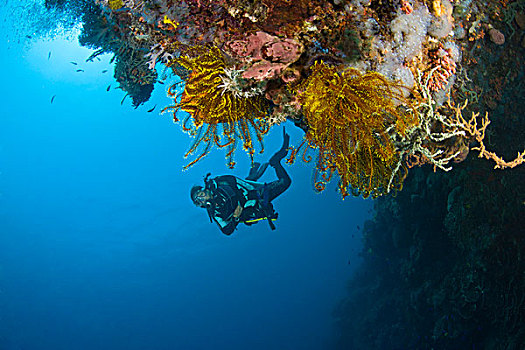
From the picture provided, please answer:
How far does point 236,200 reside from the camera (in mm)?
5496

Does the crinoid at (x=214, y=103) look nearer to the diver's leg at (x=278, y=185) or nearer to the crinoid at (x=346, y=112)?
the crinoid at (x=346, y=112)

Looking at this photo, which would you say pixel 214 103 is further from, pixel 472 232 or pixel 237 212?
pixel 472 232

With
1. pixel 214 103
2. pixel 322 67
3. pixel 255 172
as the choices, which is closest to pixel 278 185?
pixel 255 172

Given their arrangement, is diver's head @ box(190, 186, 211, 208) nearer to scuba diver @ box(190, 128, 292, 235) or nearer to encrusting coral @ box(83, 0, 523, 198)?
scuba diver @ box(190, 128, 292, 235)

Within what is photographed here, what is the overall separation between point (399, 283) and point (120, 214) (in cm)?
4682

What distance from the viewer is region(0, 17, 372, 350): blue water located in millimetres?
35812

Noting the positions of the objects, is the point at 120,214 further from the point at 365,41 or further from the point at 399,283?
the point at 365,41

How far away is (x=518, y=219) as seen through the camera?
4848 millimetres

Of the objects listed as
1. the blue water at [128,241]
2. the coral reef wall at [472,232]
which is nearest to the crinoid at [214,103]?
the coral reef wall at [472,232]

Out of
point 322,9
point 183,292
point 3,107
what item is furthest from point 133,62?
point 3,107

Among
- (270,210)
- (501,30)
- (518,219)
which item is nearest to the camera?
(501,30)

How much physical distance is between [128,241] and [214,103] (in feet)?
172

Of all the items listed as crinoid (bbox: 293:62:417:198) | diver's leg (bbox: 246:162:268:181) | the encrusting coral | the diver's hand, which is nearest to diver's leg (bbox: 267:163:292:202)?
diver's leg (bbox: 246:162:268:181)

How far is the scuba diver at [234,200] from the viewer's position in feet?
17.7
